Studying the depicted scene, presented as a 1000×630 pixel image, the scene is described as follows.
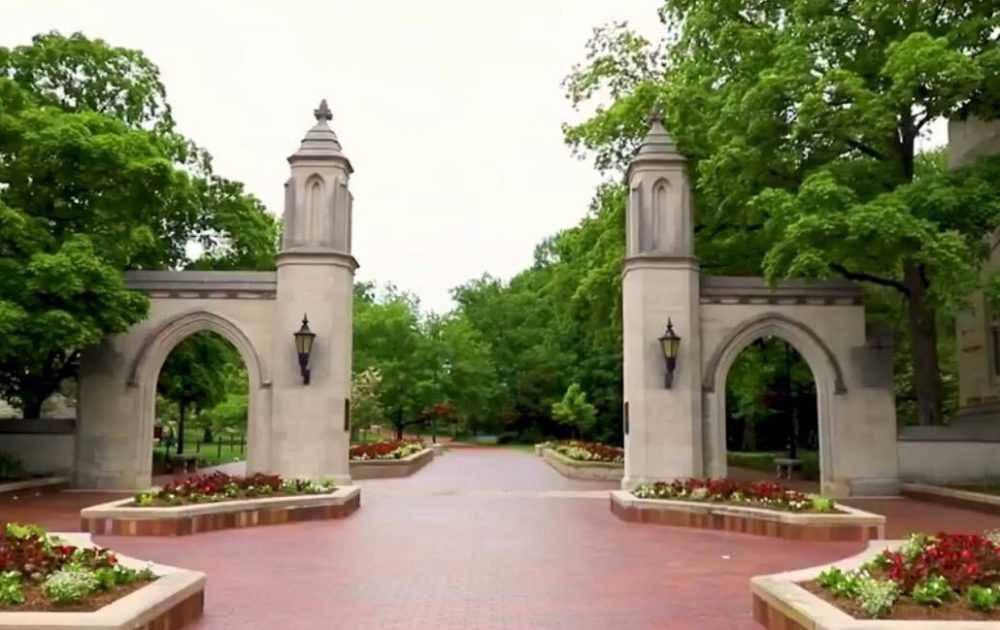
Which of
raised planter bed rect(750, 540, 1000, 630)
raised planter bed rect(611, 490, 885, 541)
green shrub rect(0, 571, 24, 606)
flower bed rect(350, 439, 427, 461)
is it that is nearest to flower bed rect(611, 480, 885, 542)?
raised planter bed rect(611, 490, 885, 541)

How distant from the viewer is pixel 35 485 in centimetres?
1892

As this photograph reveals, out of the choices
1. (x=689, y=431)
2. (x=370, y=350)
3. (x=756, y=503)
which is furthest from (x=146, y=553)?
(x=370, y=350)

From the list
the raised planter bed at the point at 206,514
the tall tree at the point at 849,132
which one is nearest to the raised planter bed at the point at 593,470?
the tall tree at the point at 849,132

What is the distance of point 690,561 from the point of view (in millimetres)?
Answer: 10797

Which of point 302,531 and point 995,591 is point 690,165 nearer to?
point 302,531

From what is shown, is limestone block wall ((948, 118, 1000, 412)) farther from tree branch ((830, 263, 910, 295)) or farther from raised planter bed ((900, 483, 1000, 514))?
raised planter bed ((900, 483, 1000, 514))

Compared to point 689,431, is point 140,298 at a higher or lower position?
higher

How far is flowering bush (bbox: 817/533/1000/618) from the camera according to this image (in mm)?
6340

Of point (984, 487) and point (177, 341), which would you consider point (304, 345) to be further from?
point (984, 487)

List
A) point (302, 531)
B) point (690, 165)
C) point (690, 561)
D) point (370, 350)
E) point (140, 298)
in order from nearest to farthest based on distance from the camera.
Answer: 1. point (690, 561)
2. point (302, 531)
3. point (140, 298)
4. point (690, 165)
5. point (370, 350)

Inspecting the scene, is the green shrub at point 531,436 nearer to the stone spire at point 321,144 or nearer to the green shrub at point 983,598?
the stone spire at point 321,144

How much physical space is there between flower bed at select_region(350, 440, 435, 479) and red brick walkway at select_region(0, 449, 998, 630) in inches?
386

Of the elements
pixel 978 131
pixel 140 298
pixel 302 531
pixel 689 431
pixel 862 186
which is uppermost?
pixel 978 131

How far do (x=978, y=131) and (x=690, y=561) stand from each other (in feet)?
72.1
